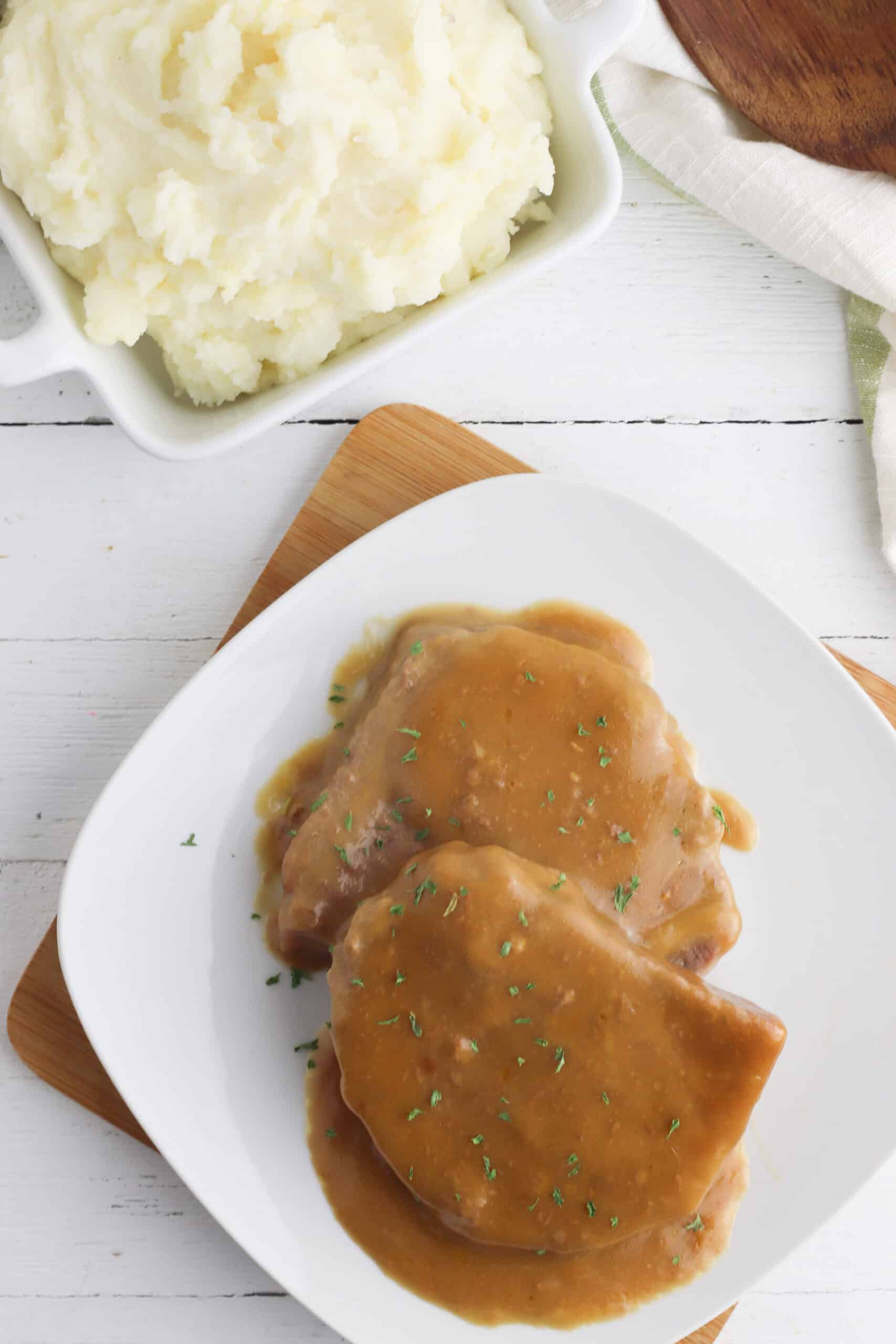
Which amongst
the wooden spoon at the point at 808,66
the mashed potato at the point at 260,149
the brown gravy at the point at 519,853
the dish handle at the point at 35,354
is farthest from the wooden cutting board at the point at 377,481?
the wooden spoon at the point at 808,66

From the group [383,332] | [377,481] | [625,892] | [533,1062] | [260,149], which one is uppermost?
[260,149]

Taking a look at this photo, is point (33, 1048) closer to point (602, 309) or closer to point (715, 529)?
point (715, 529)

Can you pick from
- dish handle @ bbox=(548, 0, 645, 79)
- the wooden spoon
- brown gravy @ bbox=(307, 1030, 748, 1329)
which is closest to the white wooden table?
the wooden spoon

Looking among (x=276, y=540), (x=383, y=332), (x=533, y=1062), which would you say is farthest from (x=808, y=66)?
(x=533, y=1062)

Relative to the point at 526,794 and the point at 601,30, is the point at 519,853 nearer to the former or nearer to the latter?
the point at 526,794

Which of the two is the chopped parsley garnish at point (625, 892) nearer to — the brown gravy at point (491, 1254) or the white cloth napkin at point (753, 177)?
the brown gravy at point (491, 1254)

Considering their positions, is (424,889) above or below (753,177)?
below
